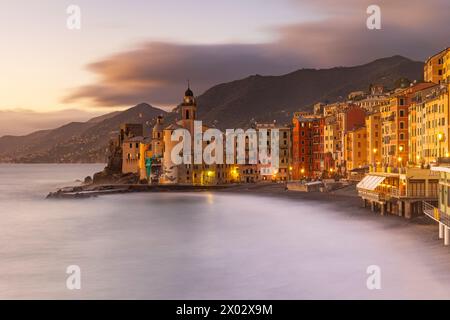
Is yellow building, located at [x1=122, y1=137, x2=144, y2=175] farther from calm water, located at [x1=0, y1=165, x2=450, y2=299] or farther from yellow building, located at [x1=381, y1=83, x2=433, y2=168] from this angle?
yellow building, located at [x1=381, y1=83, x2=433, y2=168]

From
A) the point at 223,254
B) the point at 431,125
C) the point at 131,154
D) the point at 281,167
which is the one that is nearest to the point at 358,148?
the point at 281,167

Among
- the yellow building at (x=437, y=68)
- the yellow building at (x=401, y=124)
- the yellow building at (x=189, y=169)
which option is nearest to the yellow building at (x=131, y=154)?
the yellow building at (x=189, y=169)

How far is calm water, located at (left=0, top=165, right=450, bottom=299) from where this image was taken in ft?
129

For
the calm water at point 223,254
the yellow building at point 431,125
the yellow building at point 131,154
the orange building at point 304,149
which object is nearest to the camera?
the calm water at point 223,254

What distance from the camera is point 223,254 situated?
54.6 metres

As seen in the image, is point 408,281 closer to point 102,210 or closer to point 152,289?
point 152,289

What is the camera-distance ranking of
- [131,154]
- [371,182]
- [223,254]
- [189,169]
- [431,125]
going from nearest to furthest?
1. [223,254]
2. [371,182]
3. [431,125]
4. [189,169]
5. [131,154]

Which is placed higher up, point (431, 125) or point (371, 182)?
point (431, 125)

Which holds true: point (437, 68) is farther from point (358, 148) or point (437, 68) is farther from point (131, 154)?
point (131, 154)

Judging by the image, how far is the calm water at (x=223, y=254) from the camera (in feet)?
129

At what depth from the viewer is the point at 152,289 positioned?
1577 inches

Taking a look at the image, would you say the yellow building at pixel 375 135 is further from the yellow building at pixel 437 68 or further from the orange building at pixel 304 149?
the orange building at pixel 304 149
